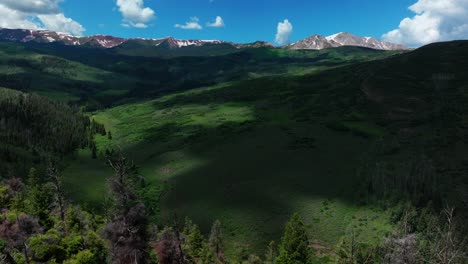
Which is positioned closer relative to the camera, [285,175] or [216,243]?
[216,243]

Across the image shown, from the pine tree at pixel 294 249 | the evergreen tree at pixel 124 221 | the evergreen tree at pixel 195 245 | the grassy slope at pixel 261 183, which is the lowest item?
the grassy slope at pixel 261 183

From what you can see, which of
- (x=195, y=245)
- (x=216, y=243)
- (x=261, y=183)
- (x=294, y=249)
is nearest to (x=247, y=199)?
(x=261, y=183)

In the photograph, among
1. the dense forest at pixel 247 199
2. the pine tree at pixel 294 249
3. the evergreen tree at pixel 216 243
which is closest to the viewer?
the dense forest at pixel 247 199

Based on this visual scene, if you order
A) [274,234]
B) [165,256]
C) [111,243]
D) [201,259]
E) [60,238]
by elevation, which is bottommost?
[274,234]

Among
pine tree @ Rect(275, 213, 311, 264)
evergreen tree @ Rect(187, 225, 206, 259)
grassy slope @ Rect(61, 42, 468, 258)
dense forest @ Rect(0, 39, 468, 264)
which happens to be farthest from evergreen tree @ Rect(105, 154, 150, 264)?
grassy slope @ Rect(61, 42, 468, 258)

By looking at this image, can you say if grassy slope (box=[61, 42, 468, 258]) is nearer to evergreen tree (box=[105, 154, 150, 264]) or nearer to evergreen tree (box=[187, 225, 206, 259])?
evergreen tree (box=[187, 225, 206, 259])

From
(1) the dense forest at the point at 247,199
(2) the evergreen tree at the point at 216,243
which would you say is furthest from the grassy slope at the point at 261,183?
(2) the evergreen tree at the point at 216,243

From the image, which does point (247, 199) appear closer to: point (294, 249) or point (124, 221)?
point (294, 249)

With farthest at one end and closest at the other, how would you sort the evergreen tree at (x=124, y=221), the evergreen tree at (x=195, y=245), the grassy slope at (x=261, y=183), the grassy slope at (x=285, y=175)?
the grassy slope at (x=285, y=175) < the grassy slope at (x=261, y=183) < the evergreen tree at (x=195, y=245) < the evergreen tree at (x=124, y=221)

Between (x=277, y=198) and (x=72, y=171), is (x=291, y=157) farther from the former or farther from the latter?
(x=72, y=171)

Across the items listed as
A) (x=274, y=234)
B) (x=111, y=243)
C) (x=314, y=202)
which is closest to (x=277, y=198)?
(x=314, y=202)

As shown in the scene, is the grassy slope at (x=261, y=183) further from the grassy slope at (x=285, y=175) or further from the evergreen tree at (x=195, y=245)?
the evergreen tree at (x=195, y=245)
